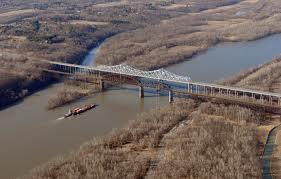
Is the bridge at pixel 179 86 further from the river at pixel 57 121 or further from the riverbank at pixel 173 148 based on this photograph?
the riverbank at pixel 173 148

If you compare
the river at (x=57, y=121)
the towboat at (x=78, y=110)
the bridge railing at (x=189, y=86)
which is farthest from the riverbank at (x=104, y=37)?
the bridge railing at (x=189, y=86)

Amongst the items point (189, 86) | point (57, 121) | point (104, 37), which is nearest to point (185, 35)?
point (104, 37)

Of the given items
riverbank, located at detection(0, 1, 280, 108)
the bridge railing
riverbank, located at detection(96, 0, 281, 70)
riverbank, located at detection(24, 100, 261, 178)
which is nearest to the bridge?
the bridge railing

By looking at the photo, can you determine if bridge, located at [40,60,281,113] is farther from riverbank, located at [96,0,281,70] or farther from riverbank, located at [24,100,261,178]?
riverbank, located at [96,0,281,70]

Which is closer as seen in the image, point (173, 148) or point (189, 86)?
point (173, 148)

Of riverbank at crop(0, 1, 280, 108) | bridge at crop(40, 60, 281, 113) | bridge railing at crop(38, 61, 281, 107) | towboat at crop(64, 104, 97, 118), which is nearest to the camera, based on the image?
bridge at crop(40, 60, 281, 113)

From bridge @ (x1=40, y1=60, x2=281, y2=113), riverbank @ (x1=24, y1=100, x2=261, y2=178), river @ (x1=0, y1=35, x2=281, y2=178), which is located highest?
bridge @ (x1=40, y1=60, x2=281, y2=113)

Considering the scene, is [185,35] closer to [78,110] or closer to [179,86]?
[179,86]
